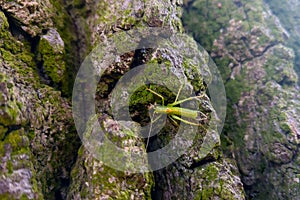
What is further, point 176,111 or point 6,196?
point 176,111

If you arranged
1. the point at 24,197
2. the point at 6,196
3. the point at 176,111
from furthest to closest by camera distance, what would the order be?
the point at 176,111 < the point at 24,197 < the point at 6,196

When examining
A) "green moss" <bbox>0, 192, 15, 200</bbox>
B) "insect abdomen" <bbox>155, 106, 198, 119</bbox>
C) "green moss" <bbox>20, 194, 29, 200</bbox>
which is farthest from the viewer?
"insect abdomen" <bbox>155, 106, 198, 119</bbox>

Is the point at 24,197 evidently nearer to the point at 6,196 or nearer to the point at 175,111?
the point at 6,196

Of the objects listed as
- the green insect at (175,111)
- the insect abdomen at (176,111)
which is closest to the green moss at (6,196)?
the green insect at (175,111)

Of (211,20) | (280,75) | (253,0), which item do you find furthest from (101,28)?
(253,0)

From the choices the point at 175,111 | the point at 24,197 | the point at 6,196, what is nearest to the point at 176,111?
the point at 175,111

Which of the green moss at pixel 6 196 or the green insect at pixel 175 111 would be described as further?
the green insect at pixel 175 111

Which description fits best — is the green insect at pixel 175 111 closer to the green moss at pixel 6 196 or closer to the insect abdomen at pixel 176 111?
the insect abdomen at pixel 176 111

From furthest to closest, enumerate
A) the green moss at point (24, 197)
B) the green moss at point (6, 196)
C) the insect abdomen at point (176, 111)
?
the insect abdomen at point (176, 111)
the green moss at point (24, 197)
the green moss at point (6, 196)

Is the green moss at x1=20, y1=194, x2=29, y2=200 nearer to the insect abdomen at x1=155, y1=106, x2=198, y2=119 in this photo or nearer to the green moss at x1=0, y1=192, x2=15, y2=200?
the green moss at x1=0, y1=192, x2=15, y2=200

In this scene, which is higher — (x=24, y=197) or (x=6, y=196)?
(x=6, y=196)

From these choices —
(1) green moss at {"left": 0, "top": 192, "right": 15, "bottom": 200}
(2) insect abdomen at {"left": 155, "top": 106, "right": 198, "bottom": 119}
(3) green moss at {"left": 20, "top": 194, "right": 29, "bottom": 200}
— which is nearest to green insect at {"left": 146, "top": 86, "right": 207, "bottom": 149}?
(2) insect abdomen at {"left": 155, "top": 106, "right": 198, "bottom": 119}

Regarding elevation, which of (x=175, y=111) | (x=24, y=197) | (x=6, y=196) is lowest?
(x=24, y=197)
